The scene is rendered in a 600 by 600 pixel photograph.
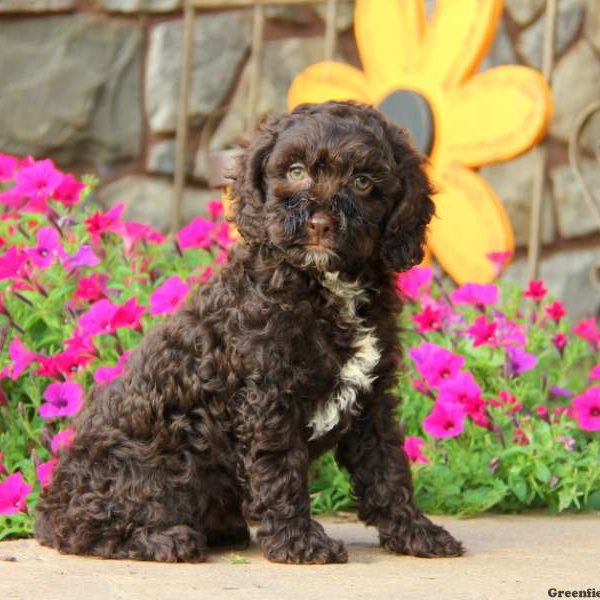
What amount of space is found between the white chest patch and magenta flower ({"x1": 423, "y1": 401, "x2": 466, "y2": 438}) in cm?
95

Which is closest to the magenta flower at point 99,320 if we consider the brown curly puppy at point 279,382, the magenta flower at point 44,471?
the magenta flower at point 44,471

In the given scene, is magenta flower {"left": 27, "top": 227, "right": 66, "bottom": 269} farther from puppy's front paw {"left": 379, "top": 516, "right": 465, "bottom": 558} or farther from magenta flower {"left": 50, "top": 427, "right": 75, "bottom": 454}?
puppy's front paw {"left": 379, "top": 516, "right": 465, "bottom": 558}

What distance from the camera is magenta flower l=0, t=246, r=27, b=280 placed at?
501cm

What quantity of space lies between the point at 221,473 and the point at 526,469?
1358 mm

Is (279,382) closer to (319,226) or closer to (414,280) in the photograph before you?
(319,226)

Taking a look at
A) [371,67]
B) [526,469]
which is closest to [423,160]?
[526,469]

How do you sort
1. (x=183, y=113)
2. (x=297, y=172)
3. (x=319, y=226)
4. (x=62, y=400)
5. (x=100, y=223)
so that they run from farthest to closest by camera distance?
(x=183, y=113)
(x=100, y=223)
(x=62, y=400)
(x=297, y=172)
(x=319, y=226)

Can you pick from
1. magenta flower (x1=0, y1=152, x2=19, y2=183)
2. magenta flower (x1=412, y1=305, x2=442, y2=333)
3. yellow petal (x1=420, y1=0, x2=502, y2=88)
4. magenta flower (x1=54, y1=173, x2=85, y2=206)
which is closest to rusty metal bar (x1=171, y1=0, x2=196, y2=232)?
yellow petal (x1=420, y1=0, x2=502, y2=88)

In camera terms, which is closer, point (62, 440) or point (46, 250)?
point (62, 440)

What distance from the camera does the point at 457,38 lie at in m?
6.39

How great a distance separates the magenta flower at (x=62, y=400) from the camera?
4742 millimetres

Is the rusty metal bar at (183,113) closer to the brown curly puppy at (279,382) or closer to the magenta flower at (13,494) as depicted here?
the magenta flower at (13,494)

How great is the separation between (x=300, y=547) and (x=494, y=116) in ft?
9.69

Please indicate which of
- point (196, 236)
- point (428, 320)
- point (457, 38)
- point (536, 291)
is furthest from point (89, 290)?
point (457, 38)
